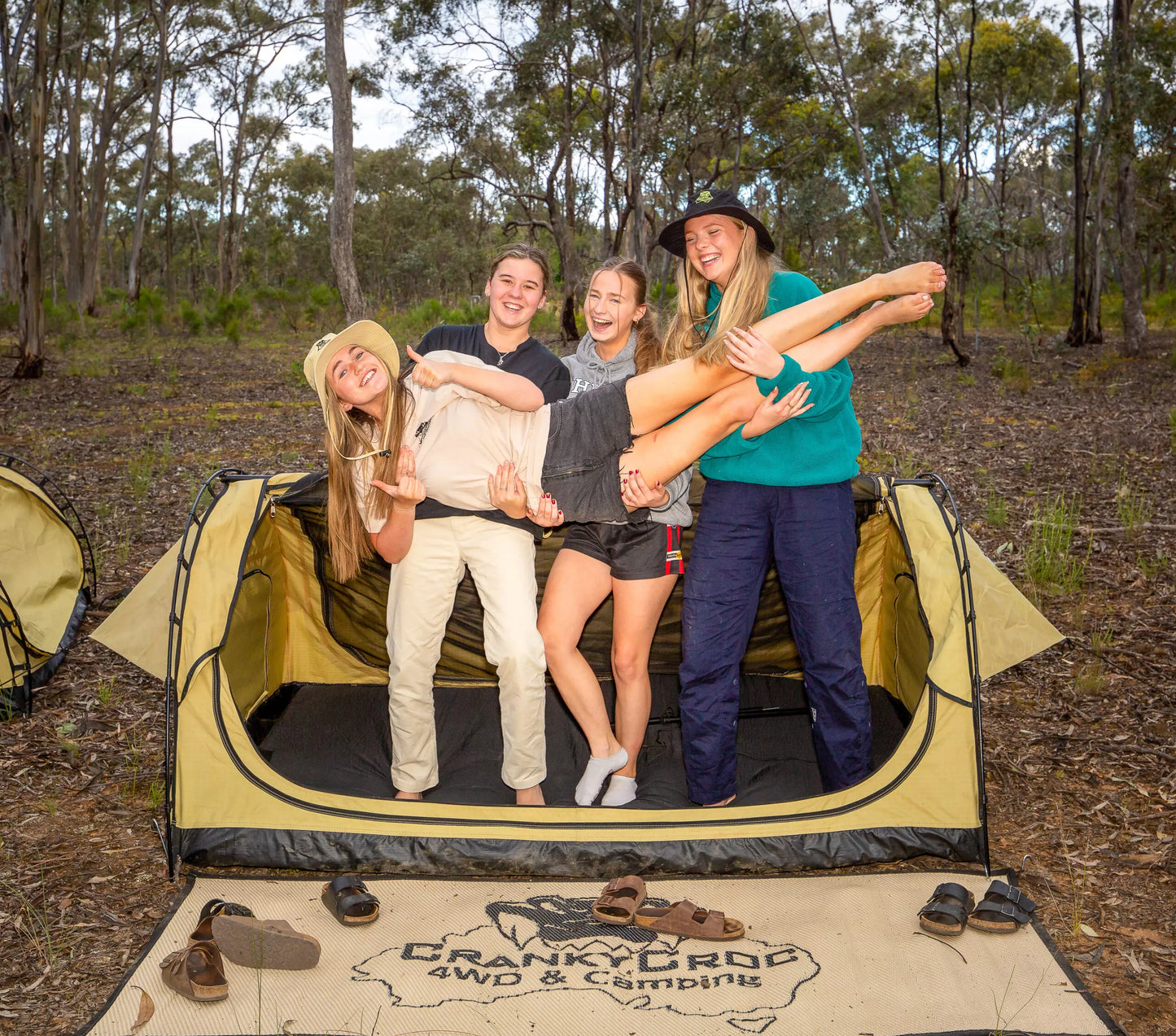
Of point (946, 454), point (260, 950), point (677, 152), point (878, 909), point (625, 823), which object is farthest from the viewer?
point (677, 152)

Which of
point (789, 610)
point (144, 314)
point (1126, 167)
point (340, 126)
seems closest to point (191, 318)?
point (144, 314)

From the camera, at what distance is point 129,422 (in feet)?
29.3

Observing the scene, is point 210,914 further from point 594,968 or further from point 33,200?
point 33,200

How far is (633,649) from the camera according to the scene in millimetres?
3064

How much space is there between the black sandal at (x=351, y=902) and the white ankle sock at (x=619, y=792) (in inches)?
30.3

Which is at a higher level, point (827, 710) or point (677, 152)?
point (677, 152)

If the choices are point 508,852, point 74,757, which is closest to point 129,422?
point 74,757

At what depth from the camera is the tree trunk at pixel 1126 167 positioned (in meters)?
11.7

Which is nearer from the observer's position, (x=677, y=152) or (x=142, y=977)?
(x=142, y=977)

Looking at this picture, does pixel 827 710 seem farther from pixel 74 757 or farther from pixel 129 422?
pixel 129 422

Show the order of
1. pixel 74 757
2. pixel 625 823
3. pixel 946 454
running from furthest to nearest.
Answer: pixel 946 454
pixel 74 757
pixel 625 823

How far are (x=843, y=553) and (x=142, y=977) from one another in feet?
6.67

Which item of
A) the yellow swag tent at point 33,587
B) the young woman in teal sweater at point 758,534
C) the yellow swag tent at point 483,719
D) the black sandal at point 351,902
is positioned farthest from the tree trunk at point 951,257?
the black sandal at point 351,902

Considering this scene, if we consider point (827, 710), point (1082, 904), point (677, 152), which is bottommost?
point (1082, 904)
